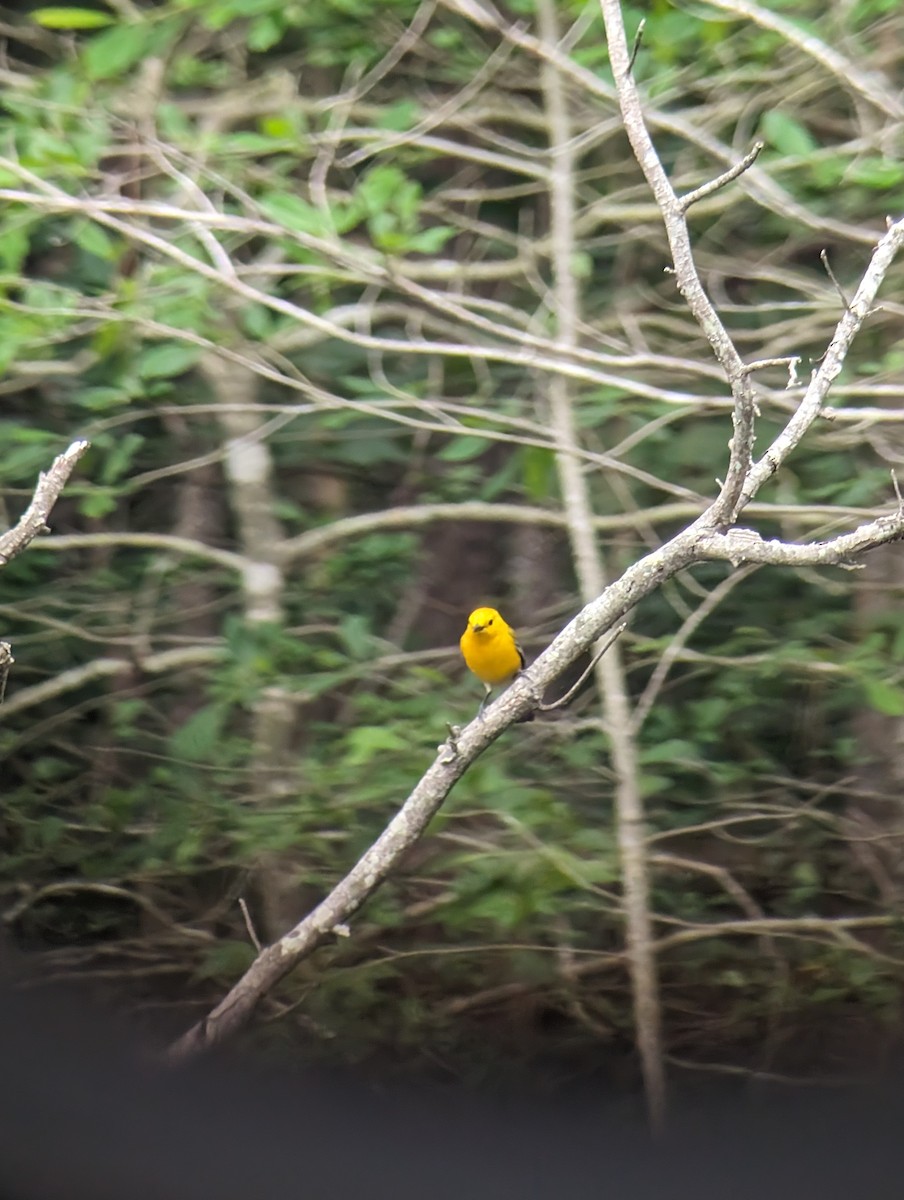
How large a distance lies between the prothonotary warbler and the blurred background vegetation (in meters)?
0.17

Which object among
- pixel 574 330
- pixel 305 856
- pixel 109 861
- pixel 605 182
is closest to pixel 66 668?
pixel 109 861

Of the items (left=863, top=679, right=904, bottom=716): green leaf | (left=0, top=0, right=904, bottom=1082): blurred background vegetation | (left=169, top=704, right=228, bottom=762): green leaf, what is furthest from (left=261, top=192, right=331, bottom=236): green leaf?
(left=863, top=679, right=904, bottom=716): green leaf

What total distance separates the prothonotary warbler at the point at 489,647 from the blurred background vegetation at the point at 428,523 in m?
0.17

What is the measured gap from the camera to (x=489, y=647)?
2.06m

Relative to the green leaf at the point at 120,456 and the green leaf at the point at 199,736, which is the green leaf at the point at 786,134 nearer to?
the green leaf at the point at 120,456

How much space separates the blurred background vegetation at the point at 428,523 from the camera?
7.02 ft

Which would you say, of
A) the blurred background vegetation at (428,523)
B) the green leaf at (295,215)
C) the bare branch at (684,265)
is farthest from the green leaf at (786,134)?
the bare branch at (684,265)

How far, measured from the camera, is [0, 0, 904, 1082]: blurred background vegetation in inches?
84.3

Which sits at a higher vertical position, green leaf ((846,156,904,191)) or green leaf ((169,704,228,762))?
green leaf ((846,156,904,191))

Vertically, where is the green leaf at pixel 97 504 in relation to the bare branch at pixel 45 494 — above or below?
above

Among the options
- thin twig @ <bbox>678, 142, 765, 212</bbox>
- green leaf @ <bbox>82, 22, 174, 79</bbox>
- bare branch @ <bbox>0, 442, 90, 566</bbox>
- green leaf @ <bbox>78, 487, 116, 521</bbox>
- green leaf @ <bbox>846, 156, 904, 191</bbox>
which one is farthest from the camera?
green leaf @ <bbox>78, 487, 116, 521</bbox>

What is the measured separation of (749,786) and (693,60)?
126cm

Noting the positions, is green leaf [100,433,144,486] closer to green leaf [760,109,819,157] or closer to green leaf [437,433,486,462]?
green leaf [437,433,486,462]

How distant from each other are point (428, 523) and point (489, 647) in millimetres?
802
